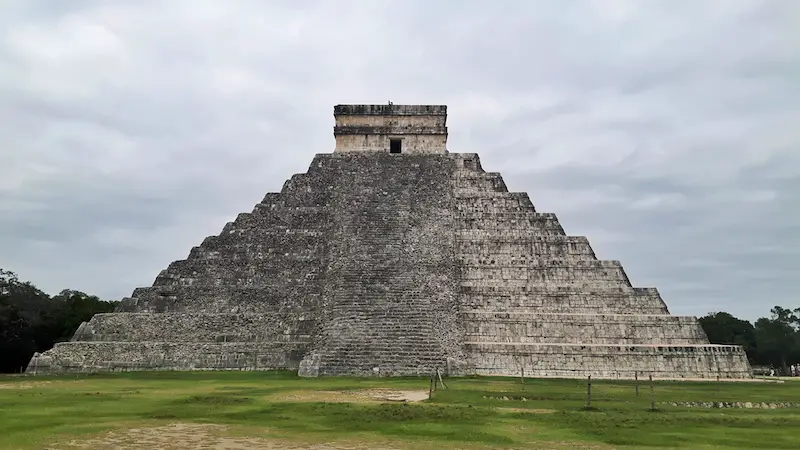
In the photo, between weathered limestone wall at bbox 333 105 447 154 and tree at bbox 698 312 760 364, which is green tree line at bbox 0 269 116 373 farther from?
tree at bbox 698 312 760 364

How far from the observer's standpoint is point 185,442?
22.0 ft

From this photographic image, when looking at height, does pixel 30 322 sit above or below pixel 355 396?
above

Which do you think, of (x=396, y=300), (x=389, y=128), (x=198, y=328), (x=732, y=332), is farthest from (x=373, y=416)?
(x=732, y=332)

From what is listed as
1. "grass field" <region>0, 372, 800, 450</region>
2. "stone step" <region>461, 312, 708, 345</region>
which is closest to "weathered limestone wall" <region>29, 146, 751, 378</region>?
"stone step" <region>461, 312, 708, 345</region>

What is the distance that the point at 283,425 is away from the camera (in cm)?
795

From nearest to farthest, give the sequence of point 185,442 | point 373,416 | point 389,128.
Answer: point 185,442 < point 373,416 < point 389,128

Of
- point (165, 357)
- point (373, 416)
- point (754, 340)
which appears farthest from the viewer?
point (754, 340)

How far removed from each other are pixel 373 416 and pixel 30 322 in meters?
20.9

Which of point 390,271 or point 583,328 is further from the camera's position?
point 390,271

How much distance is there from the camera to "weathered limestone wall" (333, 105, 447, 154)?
961 inches

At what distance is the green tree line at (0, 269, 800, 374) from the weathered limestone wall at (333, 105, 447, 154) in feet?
43.0

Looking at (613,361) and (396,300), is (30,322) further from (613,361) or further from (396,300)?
(613,361)

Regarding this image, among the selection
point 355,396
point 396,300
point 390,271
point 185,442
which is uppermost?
point 390,271

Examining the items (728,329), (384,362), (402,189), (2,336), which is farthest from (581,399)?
(728,329)
